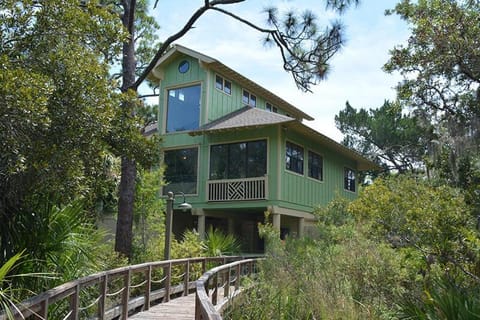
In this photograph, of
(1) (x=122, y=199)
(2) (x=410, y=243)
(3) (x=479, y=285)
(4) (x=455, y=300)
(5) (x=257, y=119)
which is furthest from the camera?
(5) (x=257, y=119)

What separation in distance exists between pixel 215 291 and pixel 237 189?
402 inches

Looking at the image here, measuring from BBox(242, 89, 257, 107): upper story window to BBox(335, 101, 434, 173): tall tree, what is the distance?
56.5 ft

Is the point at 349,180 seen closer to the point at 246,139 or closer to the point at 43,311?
the point at 246,139

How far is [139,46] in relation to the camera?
25203 millimetres

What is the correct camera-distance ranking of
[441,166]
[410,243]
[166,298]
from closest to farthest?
[410,243] < [166,298] < [441,166]

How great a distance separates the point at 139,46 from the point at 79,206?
20.1 m

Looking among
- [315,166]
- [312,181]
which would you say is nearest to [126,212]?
[312,181]

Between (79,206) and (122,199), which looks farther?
(122,199)

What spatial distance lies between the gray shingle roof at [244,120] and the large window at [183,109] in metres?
0.95

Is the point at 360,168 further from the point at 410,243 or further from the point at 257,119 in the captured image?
the point at 410,243

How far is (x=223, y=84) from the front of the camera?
2045 cm

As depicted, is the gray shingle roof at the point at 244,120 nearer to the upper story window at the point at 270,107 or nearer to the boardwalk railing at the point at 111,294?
the upper story window at the point at 270,107

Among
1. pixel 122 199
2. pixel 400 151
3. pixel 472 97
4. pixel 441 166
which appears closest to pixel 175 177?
pixel 122 199

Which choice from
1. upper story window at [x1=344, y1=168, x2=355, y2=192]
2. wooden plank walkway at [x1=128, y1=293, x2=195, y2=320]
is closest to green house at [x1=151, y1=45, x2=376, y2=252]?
upper story window at [x1=344, y1=168, x2=355, y2=192]
